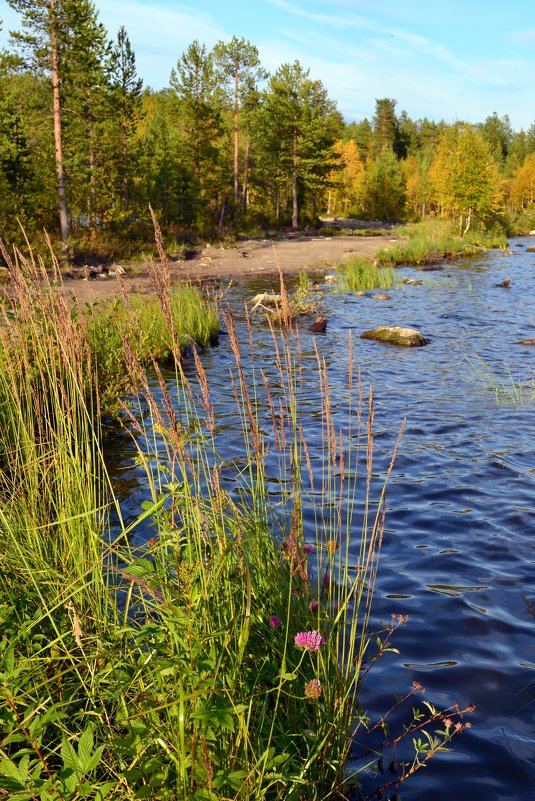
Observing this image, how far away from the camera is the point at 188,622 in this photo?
1.95 m

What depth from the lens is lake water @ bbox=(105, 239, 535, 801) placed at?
3.24 m

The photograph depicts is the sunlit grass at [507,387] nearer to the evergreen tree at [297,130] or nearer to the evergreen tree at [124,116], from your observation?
the evergreen tree at [124,116]

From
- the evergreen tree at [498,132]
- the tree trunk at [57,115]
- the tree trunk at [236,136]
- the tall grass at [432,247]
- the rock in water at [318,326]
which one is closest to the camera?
the rock in water at [318,326]

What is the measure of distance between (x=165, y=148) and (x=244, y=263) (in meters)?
11.9

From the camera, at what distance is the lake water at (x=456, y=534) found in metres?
3.24

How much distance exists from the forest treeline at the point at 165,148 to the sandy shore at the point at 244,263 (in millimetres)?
2721

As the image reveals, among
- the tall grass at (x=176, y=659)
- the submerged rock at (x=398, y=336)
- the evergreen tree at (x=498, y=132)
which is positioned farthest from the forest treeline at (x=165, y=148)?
the evergreen tree at (x=498, y=132)

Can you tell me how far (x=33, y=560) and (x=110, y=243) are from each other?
2685 cm

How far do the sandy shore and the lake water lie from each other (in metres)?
9.25

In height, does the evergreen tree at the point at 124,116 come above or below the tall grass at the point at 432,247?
above

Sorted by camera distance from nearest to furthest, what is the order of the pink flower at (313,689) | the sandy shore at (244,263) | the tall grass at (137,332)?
the pink flower at (313,689)
the tall grass at (137,332)
the sandy shore at (244,263)

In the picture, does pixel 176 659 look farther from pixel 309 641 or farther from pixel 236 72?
pixel 236 72

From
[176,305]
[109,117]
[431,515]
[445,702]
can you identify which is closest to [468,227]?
[109,117]

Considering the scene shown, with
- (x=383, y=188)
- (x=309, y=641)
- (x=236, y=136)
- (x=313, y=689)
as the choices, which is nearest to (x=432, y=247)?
(x=236, y=136)
